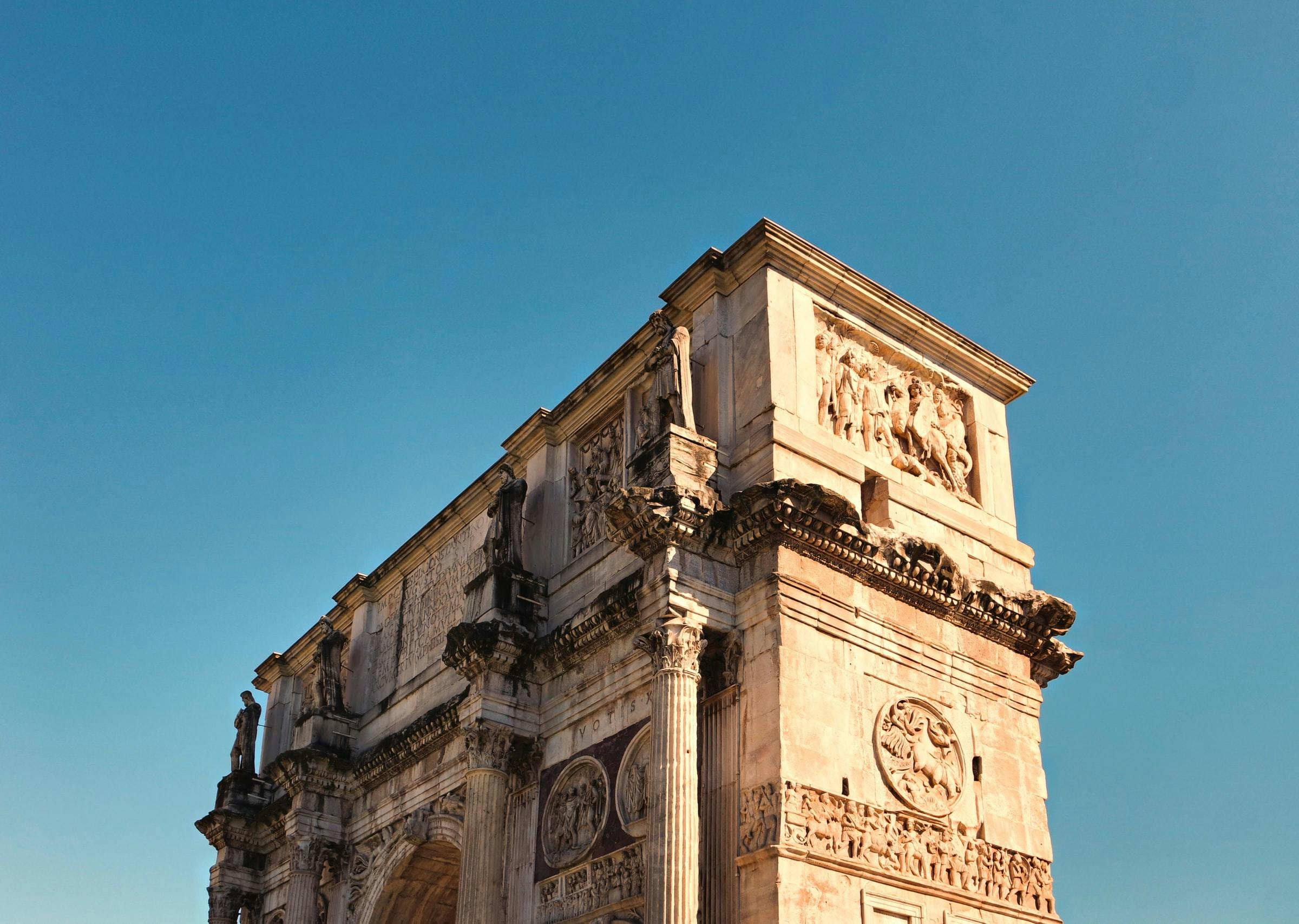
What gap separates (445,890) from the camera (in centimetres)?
2162

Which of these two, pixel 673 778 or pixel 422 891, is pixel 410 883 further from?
pixel 673 778

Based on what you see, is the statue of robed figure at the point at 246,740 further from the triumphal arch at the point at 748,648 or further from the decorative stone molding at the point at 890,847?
the decorative stone molding at the point at 890,847

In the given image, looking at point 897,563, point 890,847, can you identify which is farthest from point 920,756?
point 897,563

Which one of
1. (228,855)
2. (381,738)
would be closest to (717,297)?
(381,738)

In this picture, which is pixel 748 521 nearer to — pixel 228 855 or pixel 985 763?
pixel 985 763

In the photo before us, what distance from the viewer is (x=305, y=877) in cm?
2247

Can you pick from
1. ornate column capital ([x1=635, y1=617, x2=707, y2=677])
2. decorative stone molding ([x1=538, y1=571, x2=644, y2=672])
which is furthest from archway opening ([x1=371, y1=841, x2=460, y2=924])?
ornate column capital ([x1=635, y1=617, x2=707, y2=677])

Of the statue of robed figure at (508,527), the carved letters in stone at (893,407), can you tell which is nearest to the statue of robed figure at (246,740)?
the statue of robed figure at (508,527)

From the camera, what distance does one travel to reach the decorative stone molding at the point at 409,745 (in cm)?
1989

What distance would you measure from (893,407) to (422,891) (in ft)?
35.6

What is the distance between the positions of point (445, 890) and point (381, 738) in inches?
108

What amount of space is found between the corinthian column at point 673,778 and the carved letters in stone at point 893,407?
377cm

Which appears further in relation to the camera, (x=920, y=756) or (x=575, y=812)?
(x=575, y=812)

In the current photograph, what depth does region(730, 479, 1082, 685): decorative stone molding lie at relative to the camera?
48.7 feet
